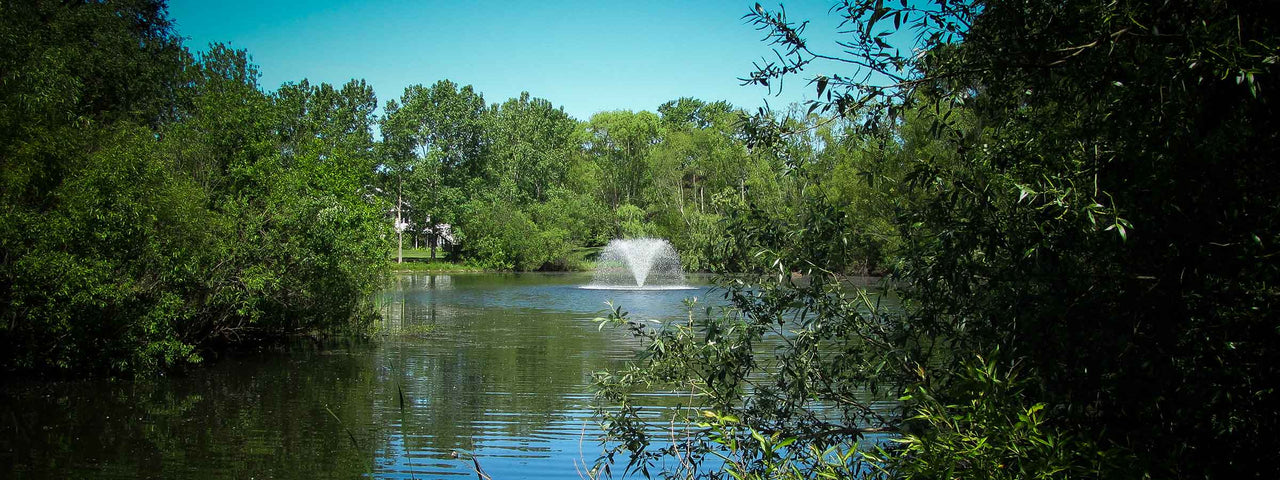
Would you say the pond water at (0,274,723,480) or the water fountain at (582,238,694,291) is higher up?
the water fountain at (582,238,694,291)

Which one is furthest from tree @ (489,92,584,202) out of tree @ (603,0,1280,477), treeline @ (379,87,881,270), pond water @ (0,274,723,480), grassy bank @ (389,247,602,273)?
tree @ (603,0,1280,477)

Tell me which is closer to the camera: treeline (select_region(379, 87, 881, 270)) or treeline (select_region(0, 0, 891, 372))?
treeline (select_region(0, 0, 891, 372))

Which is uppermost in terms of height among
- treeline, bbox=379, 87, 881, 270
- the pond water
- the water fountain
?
treeline, bbox=379, 87, 881, 270

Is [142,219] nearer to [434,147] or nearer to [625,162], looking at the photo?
[434,147]

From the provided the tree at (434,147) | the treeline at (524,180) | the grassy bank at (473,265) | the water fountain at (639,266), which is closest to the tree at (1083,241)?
the water fountain at (639,266)

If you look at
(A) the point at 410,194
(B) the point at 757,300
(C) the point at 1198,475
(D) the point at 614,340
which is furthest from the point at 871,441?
(A) the point at 410,194

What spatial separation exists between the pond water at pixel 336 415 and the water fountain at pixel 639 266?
2285cm

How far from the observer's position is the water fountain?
45.1 metres

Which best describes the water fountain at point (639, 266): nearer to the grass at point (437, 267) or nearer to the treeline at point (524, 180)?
the treeline at point (524, 180)

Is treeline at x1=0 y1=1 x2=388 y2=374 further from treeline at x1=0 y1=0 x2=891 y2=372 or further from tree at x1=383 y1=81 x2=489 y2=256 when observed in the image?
tree at x1=383 y1=81 x2=489 y2=256

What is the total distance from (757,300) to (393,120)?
192 ft

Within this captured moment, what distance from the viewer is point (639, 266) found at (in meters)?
52.0

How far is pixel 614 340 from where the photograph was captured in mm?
22016

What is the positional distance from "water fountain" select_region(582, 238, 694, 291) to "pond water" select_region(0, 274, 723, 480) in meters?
22.8
